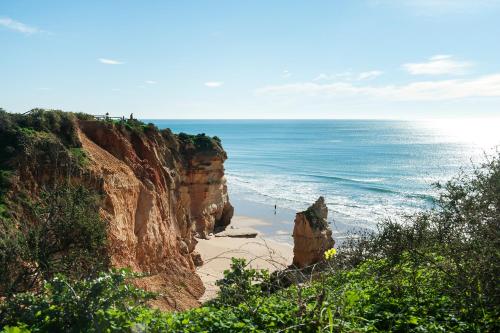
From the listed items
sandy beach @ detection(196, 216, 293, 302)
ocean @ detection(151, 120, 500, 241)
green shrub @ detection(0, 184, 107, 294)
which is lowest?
sandy beach @ detection(196, 216, 293, 302)

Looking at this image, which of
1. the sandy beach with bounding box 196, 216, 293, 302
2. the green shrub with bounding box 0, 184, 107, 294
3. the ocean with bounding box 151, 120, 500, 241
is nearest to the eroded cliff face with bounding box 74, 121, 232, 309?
the sandy beach with bounding box 196, 216, 293, 302

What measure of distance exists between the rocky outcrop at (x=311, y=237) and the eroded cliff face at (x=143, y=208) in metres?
7.06

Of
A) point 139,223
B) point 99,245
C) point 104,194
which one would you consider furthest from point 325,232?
point 99,245

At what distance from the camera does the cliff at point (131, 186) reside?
695 inches

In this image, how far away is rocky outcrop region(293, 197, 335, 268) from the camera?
27.9 metres

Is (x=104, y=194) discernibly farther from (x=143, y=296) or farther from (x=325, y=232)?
(x=325, y=232)

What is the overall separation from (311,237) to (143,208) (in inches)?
468

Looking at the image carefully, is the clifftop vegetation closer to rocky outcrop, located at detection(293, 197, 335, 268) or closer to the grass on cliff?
the grass on cliff

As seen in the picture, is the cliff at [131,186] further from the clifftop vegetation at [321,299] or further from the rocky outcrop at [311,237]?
the rocky outcrop at [311,237]

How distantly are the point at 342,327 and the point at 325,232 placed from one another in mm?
22196

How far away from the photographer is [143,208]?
21.4 m

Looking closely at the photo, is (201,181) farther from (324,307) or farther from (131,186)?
(324,307)

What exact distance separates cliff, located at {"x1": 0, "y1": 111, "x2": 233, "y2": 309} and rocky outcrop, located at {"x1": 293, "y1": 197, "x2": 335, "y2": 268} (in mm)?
7033

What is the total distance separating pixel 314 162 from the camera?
9975 cm
